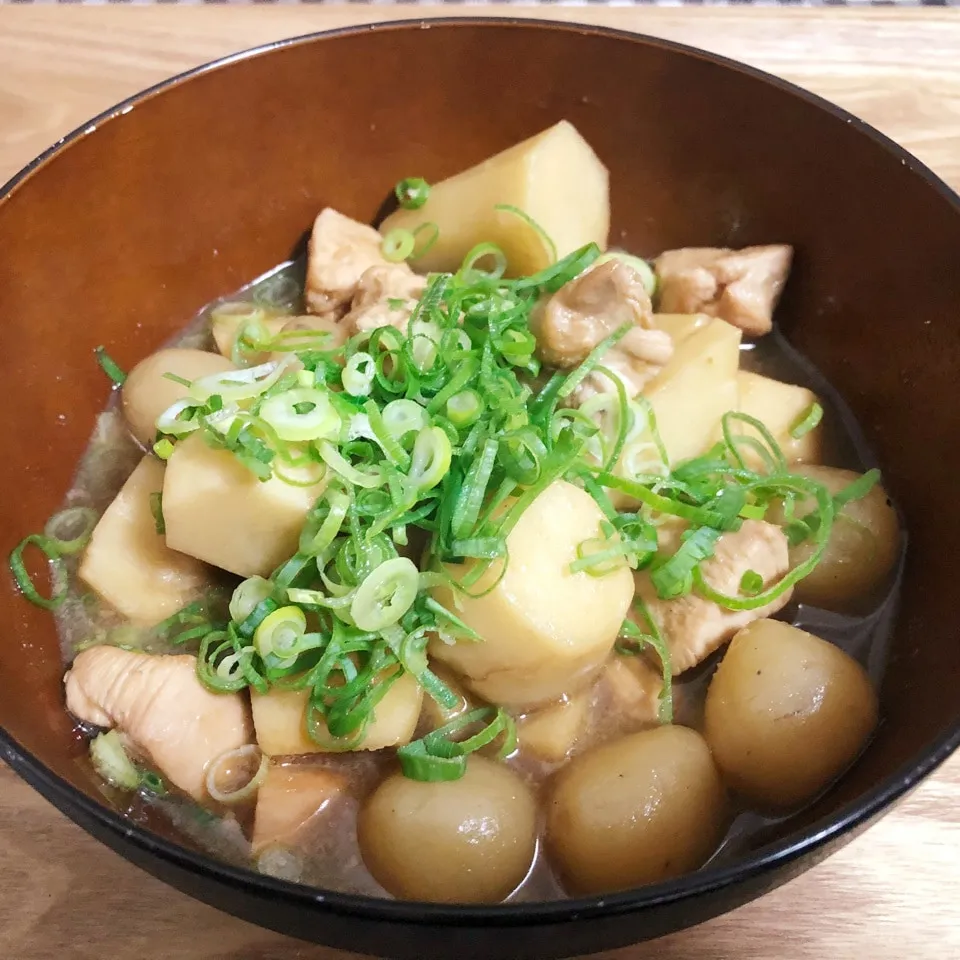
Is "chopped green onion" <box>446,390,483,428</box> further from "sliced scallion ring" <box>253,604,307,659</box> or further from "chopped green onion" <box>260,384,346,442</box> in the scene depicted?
"sliced scallion ring" <box>253,604,307,659</box>

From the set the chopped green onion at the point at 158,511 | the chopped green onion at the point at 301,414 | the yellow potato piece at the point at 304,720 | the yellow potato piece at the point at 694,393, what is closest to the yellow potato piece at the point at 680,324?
the yellow potato piece at the point at 694,393

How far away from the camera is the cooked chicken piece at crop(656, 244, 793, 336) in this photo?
5.16 feet

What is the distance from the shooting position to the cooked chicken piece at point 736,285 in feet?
5.16

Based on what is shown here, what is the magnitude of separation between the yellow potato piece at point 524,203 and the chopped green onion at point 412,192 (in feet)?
0.04

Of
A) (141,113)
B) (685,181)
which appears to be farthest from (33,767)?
(685,181)

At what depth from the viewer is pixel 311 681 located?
1.15 m

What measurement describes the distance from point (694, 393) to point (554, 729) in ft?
1.92

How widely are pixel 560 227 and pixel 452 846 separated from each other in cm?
106

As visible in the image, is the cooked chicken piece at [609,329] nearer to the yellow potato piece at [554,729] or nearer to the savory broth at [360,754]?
the savory broth at [360,754]

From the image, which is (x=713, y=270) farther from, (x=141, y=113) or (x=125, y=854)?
(x=125, y=854)

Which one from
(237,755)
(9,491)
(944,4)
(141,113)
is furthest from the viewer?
(944,4)

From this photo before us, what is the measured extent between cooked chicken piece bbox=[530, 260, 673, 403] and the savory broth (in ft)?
1.06

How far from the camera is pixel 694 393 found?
144 centimetres

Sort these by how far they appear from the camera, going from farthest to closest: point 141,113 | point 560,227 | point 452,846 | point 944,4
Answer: point 944,4
point 560,227
point 141,113
point 452,846
